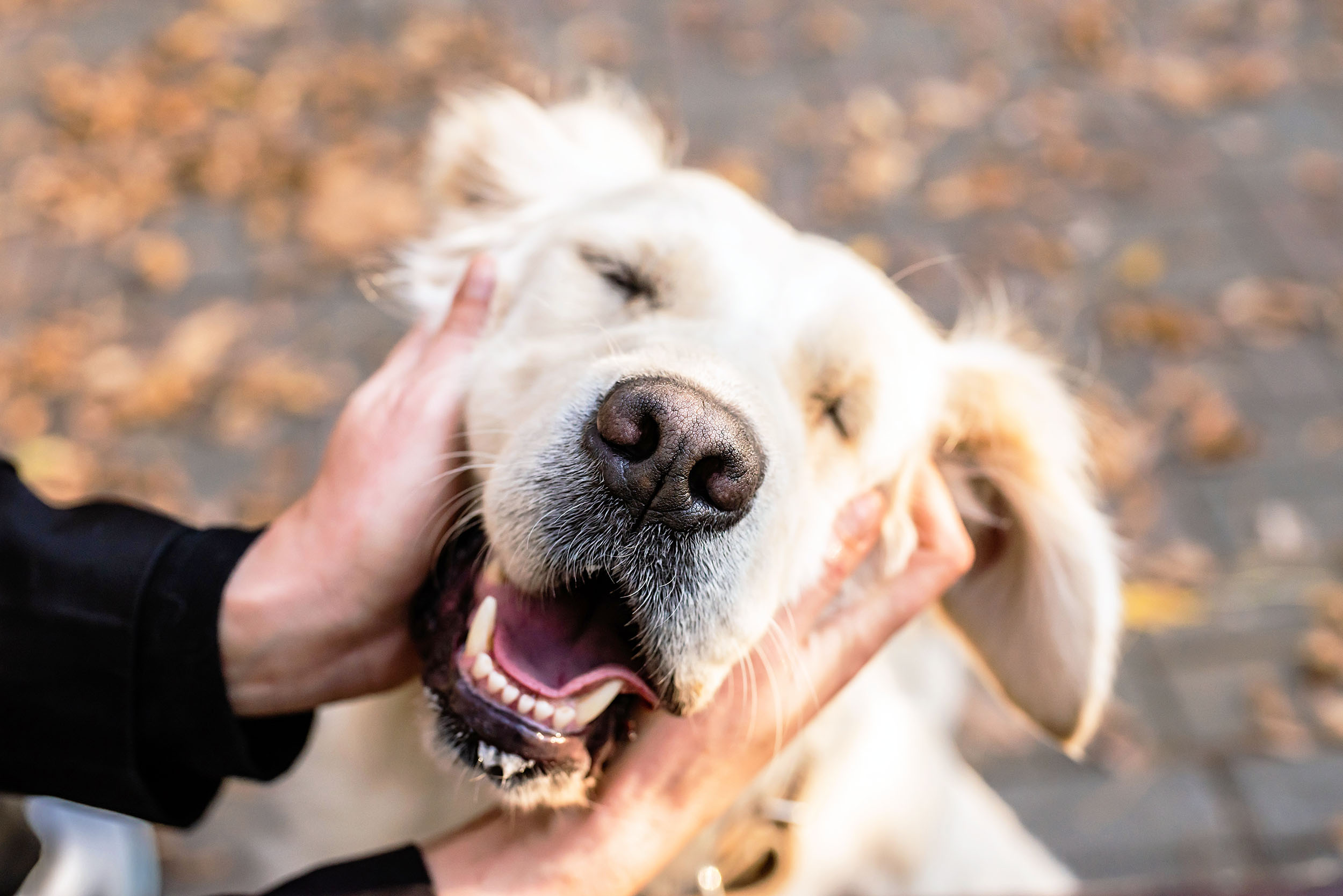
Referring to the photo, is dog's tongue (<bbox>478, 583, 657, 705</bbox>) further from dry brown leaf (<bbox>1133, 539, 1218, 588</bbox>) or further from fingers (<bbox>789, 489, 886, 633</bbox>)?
dry brown leaf (<bbox>1133, 539, 1218, 588</bbox>)

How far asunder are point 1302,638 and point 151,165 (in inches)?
193

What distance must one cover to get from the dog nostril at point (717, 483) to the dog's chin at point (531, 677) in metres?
0.23

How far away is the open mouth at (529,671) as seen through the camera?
61.3 inches

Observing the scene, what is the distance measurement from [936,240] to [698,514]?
3.38 m

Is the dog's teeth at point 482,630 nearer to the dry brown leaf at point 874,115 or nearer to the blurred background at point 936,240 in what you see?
the blurred background at point 936,240

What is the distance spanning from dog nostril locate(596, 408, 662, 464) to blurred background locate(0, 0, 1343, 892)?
1342 millimetres

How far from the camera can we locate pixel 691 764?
172 cm

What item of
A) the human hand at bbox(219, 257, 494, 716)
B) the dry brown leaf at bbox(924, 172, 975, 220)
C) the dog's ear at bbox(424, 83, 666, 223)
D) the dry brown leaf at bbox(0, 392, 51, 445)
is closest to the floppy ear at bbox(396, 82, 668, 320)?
the dog's ear at bbox(424, 83, 666, 223)

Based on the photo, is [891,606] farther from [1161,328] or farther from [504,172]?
[1161,328]

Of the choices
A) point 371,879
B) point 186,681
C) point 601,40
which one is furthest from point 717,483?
point 601,40

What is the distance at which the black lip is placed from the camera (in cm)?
155

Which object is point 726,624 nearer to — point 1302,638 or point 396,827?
point 396,827

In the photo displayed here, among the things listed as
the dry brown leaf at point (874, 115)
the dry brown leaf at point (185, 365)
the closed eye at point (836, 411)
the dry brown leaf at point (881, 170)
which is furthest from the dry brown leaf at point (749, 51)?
the closed eye at point (836, 411)

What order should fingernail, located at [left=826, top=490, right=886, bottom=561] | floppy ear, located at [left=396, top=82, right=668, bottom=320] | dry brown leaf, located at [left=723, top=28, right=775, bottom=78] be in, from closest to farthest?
fingernail, located at [left=826, top=490, right=886, bottom=561] → floppy ear, located at [left=396, top=82, right=668, bottom=320] → dry brown leaf, located at [left=723, top=28, right=775, bottom=78]
